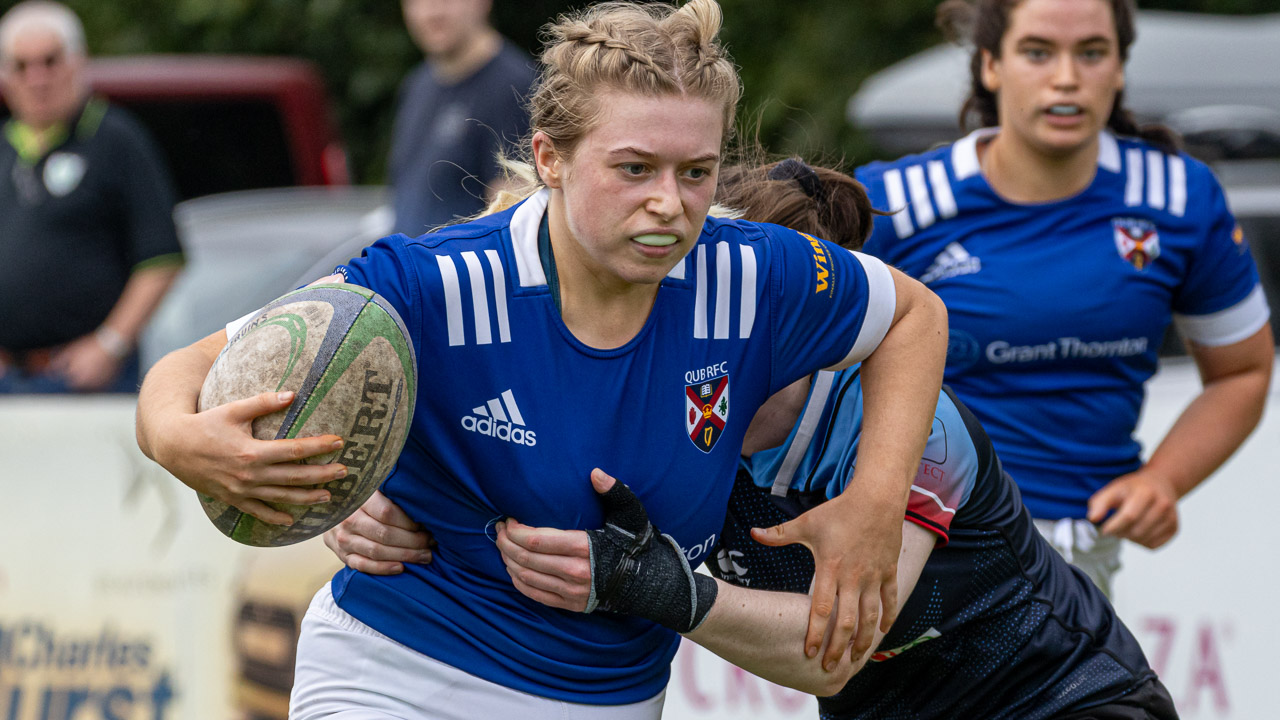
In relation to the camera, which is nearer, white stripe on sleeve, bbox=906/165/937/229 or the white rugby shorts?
the white rugby shorts

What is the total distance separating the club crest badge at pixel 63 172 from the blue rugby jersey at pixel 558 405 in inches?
187

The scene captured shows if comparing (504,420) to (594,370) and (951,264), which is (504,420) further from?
(951,264)

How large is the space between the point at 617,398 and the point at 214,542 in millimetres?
3204

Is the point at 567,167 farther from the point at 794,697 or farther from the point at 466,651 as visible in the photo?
the point at 794,697

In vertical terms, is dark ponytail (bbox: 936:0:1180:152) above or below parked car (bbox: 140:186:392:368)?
above

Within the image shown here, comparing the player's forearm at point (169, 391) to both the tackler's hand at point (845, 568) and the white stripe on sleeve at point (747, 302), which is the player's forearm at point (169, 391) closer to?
the white stripe on sleeve at point (747, 302)

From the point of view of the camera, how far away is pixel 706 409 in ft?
8.65

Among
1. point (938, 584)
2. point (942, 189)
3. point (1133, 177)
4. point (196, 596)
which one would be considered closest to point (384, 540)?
point (938, 584)

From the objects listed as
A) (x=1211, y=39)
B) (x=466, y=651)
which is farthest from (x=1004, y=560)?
(x=1211, y=39)

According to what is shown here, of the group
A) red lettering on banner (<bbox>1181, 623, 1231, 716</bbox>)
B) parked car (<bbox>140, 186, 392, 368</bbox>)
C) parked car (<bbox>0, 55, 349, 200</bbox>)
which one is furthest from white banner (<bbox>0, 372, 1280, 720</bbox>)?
parked car (<bbox>0, 55, 349, 200</bbox>)

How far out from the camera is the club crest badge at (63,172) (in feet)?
22.6

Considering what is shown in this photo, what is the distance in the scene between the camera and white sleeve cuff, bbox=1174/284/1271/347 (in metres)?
4.07

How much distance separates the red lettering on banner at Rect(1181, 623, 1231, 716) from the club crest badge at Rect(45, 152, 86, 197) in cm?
528

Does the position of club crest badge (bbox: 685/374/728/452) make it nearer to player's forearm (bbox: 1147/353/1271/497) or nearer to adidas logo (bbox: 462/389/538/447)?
adidas logo (bbox: 462/389/538/447)
